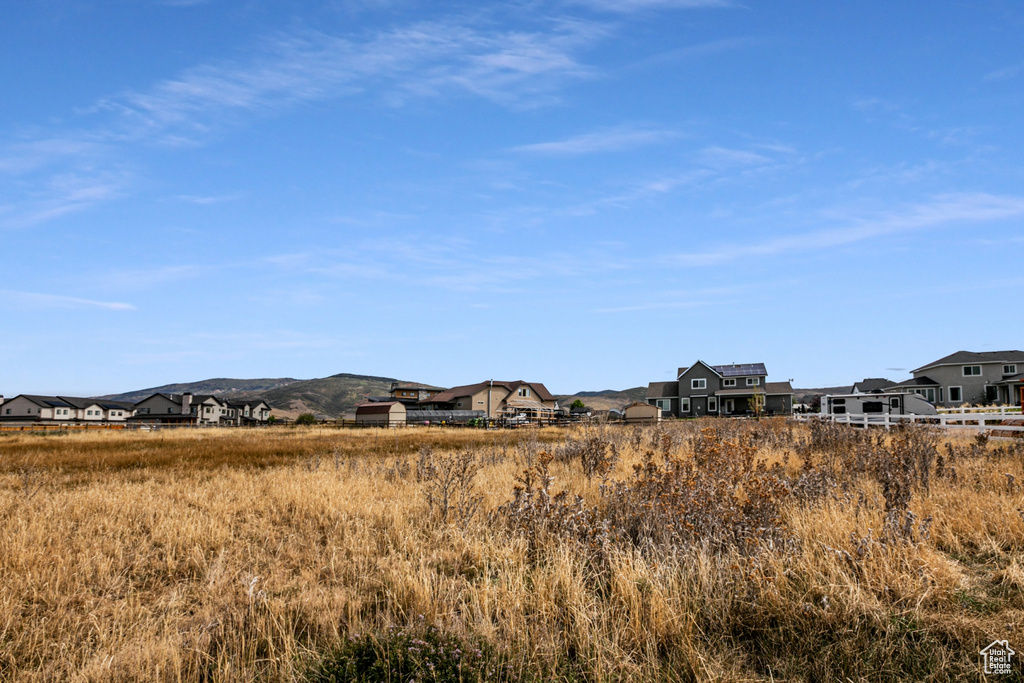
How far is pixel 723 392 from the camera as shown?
7350 cm

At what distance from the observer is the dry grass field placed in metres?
4.49

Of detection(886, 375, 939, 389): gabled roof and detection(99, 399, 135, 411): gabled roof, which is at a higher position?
detection(886, 375, 939, 389): gabled roof

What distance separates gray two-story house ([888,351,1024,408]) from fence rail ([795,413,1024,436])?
36.2 meters

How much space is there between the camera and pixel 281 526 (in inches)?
348

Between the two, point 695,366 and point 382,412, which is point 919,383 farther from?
point 382,412

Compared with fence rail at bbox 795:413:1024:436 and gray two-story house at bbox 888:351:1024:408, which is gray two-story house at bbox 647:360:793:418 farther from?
fence rail at bbox 795:413:1024:436

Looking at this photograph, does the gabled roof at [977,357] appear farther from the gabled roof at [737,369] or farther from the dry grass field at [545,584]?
the dry grass field at [545,584]

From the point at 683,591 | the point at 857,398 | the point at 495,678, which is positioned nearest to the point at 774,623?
the point at 683,591

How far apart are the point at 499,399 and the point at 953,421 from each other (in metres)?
65.1

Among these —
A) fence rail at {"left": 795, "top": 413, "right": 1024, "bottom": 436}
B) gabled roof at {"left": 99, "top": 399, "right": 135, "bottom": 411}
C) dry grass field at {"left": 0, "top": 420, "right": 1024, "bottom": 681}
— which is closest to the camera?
dry grass field at {"left": 0, "top": 420, "right": 1024, "bottom": 681}

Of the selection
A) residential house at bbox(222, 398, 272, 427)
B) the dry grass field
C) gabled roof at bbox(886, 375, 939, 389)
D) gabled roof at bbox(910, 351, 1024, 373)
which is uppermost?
gabled roof at bbox(910, 351, 1024, 373)

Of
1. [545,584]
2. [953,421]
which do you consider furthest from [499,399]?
[545,584]

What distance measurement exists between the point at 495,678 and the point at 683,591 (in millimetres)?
2024

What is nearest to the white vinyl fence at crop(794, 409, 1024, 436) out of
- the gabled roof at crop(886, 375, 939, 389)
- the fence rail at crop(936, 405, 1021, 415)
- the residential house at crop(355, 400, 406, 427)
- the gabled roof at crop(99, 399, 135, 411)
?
the fence rail at crop(936, 405, 1021, 415)
